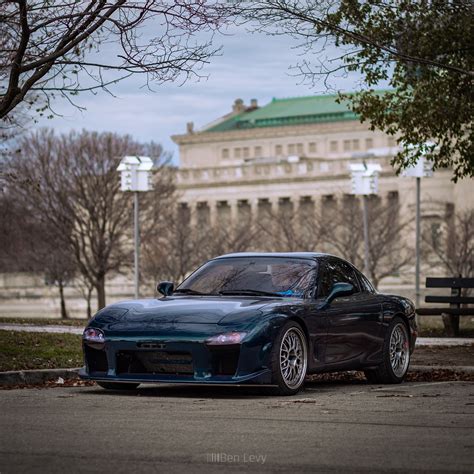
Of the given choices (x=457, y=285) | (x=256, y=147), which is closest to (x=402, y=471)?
(x=457, y=285)

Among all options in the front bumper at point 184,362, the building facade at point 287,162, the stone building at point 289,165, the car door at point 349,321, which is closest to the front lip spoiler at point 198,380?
the front bumper at point 184,362

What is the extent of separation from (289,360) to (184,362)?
3.39 ft

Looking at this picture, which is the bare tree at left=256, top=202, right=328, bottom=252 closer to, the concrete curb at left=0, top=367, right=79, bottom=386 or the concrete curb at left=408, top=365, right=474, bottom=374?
the concrete curb at left=408, top=365, right=474, bottom=374

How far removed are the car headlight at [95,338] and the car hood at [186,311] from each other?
0.09 meters

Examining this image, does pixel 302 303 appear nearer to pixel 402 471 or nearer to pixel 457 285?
pixel 402 471

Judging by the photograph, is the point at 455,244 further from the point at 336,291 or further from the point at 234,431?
the point at 234,431

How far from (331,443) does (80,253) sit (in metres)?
55.0

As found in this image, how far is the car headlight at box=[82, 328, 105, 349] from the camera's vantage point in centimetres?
1283

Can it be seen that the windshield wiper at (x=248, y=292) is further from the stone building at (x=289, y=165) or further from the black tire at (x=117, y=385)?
the stone building at (x=289, y=165)

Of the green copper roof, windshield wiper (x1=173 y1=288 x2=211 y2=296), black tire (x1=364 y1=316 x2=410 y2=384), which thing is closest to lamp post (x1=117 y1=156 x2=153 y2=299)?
black tire (x1=364 y1=316 x2=410 y2=384)

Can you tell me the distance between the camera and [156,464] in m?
8.00

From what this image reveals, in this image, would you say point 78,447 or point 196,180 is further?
point 196,180

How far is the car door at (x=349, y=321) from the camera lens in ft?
45.1

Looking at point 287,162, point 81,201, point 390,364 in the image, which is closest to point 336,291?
point 390,364
